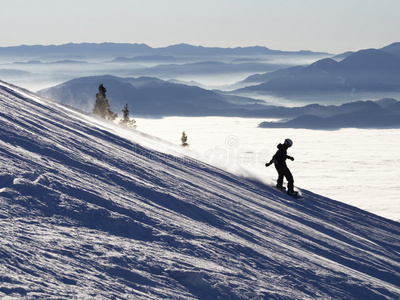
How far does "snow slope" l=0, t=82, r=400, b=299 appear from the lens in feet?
13.2

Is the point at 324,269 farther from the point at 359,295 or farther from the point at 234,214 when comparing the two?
the point at 234,214

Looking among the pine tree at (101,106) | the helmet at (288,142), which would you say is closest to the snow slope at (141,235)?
the helmet at (288,142)

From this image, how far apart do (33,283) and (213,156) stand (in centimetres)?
1254

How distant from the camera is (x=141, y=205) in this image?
6.26m

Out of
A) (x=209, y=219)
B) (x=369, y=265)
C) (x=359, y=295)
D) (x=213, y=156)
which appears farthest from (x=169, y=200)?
(x=213, y=156)

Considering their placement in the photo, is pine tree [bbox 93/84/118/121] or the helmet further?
pine tree [bbox 93/84/118/121]

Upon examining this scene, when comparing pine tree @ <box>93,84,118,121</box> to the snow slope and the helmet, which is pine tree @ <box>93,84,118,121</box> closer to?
the helmet

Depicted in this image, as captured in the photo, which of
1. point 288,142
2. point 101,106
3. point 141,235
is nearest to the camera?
point 141,235

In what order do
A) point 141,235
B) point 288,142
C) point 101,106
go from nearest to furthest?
point 141,235
point 288,142
point 101,106

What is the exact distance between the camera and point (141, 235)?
16.9 feet

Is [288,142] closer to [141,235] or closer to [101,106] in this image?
[141,235]

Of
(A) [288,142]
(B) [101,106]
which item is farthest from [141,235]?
(B) [101,106]

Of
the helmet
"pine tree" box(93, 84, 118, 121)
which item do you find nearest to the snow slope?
the helmet

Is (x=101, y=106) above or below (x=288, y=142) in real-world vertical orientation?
above
